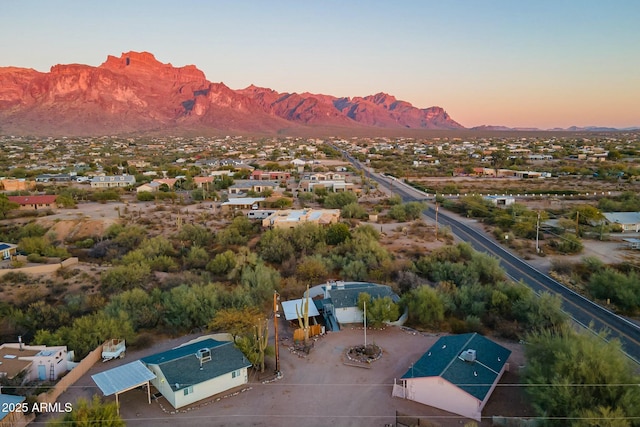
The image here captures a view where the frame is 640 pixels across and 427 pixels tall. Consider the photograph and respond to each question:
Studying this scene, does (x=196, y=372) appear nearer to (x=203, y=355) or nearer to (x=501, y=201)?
(x=203, y=355)

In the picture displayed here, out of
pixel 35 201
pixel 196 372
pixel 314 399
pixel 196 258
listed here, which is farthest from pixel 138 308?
pixel 35 201

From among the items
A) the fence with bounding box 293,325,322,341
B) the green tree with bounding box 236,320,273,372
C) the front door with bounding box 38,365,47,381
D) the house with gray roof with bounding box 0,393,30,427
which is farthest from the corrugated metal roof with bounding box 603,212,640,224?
the house with gray roof with bounding box 0,393,30,427

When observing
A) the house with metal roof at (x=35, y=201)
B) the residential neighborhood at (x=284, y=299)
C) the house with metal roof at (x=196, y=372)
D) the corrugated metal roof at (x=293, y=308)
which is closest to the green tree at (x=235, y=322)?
the residential neighborhood at (x=284, y=299)

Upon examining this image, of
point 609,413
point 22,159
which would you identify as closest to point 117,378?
point 609,413

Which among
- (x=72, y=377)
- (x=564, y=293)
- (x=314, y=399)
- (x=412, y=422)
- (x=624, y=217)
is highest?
(x=624, y=217)

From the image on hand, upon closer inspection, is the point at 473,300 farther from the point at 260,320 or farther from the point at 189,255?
the point at 189,255

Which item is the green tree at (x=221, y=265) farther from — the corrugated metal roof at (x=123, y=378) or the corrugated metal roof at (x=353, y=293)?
the corrugated metal roof at (x=123, y=378)

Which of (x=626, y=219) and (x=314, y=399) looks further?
(x=626, y=219)
